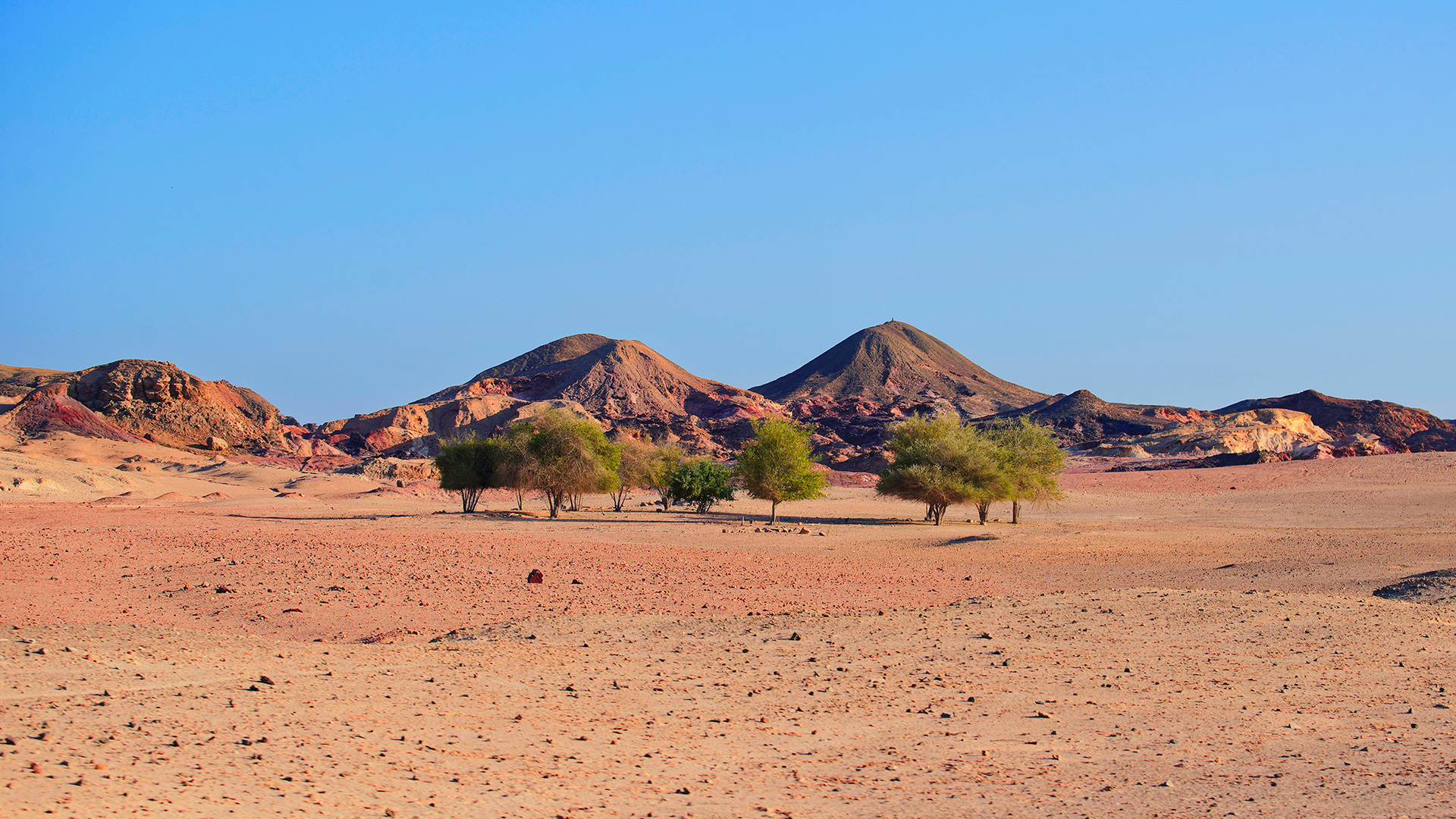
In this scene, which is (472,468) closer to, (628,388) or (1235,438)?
(1235,438)

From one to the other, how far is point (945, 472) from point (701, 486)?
15.4 m

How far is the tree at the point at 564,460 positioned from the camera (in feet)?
142

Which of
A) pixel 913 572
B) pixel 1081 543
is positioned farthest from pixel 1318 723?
pixel 1081 543

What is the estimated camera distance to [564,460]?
43.2 metres

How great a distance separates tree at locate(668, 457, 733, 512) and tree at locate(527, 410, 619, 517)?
226 inches

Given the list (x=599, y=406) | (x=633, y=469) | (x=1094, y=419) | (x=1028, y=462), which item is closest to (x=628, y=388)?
(x=599, y=406)

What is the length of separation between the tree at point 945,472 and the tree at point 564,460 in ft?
40.9

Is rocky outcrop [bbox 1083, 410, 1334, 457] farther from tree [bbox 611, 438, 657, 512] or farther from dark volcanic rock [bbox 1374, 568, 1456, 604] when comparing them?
dark volcanic rock [bbox 1374, 568, 1456, 604]

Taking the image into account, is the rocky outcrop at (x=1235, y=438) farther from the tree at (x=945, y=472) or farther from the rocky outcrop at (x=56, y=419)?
the rocky outcrop at (x=56, y=419)

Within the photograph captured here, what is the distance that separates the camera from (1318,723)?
29.9 feet

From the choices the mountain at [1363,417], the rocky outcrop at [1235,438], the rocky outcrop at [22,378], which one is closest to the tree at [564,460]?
the rocky outcrop at [1235,438]

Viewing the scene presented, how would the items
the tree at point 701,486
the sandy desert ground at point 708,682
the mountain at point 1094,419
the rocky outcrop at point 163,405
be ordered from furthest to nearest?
1. the mountain at point 1094,419
2. the rocky outcrop at point 163,405
3. the tree at point 701,486
4. the sandy desert ground at point 708,682

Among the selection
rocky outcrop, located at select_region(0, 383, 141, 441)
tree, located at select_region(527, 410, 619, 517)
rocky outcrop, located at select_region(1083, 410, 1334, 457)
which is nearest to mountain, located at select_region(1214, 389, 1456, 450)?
rocky outcrop, located at select_region(1083, 410, 1334, 457)

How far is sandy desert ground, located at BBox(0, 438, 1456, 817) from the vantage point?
7.03 metres
